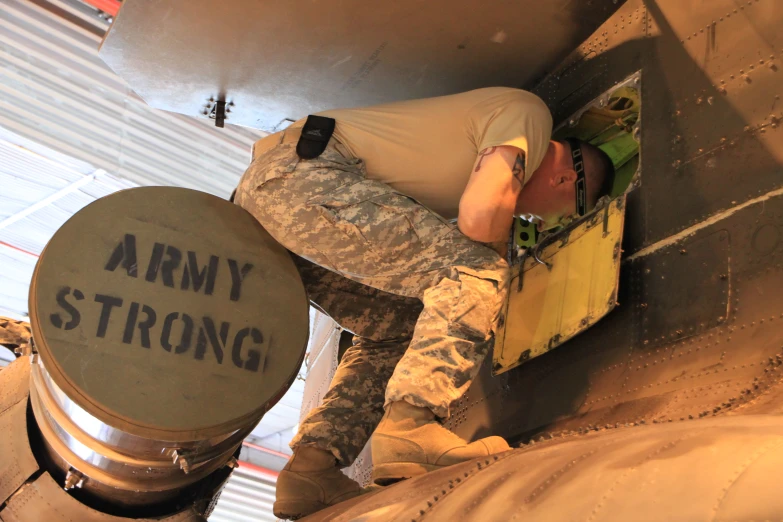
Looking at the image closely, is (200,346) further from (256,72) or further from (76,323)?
(256,72)

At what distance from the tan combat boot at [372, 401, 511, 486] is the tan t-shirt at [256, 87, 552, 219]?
0.84 meters

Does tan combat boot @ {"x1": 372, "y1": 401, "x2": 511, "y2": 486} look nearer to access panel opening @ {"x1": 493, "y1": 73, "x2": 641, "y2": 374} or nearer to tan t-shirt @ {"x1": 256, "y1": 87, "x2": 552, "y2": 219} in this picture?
access panel opening @ {"x1": 493, "y1": 73, "x2": 641, "y2": 374}

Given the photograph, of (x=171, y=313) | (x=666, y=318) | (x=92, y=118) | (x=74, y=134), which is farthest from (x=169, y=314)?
(x=74, y=134)

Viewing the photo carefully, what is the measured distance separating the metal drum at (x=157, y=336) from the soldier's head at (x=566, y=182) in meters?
0.95

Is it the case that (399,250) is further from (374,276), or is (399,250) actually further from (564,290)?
(564,290)

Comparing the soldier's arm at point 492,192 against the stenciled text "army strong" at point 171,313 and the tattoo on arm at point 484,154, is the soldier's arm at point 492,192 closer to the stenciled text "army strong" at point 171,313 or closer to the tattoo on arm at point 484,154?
the tattoo on arm at point 484,154

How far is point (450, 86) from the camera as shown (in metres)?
3.63

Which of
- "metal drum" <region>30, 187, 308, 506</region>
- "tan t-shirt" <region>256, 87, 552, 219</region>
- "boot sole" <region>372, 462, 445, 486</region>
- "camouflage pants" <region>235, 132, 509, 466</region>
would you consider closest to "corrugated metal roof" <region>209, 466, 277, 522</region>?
"camouflage pants" <region>235, 132, 509, 466</region>

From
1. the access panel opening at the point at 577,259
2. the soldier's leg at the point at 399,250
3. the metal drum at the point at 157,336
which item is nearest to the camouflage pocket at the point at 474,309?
the soldier's leg at the point at 399,250

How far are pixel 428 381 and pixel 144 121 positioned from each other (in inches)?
183

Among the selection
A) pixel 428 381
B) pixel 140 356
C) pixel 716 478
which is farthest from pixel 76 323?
pixel 716 478

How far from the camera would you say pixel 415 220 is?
284 cm

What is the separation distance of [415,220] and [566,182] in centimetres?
62

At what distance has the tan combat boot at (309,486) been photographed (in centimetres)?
298
